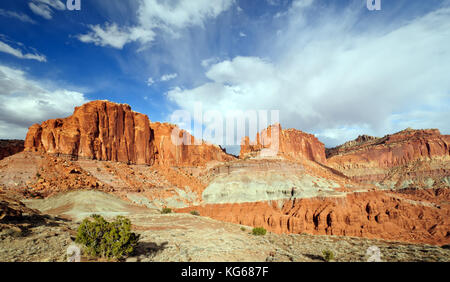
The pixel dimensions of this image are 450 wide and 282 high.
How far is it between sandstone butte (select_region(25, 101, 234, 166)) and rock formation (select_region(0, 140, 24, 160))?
22.7 meters

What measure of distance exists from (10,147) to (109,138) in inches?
1285

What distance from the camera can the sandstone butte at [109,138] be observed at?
6014 cm

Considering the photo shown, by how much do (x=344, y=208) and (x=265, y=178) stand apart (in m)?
20.9

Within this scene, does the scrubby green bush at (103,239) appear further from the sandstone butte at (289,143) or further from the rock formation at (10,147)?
the rock formation at (10,147)

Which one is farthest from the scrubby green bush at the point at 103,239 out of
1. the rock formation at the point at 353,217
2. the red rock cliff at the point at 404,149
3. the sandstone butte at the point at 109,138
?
the red rock cliff at the point at 404,149

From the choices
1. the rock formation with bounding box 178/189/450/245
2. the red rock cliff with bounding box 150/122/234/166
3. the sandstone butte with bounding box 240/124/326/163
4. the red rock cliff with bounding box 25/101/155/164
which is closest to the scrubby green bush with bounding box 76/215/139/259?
the rock formation with bounding box 178/189/450/245

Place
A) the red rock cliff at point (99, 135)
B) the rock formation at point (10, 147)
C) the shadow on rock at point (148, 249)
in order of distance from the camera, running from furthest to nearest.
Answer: the rock formation at point (10, 147) < the red rock cliff at point (99, 135) < the shadow on rock at point (148, 249)

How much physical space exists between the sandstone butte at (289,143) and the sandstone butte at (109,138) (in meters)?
28.2

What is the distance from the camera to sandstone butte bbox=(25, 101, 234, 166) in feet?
197

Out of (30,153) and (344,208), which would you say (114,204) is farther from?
(344,208)

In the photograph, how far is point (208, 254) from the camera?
672 inches

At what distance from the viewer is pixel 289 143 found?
438 ft

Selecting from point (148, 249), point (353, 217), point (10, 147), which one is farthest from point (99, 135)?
point (353, 217)

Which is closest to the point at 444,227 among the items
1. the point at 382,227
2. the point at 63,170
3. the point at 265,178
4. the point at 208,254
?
the point at 382,227
